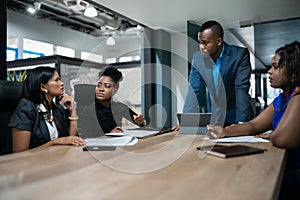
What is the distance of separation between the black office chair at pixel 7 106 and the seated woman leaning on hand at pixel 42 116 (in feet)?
0.19

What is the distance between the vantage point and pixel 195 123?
1.78 m

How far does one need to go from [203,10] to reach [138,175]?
4221 millimetres

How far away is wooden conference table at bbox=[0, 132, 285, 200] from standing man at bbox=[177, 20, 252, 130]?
985 millimetres

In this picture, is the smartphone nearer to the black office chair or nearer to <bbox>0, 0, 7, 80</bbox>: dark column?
the black office chair

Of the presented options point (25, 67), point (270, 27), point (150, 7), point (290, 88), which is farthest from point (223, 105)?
point (270, 27)

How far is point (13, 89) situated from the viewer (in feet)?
5.52

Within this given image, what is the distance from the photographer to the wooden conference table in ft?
2.10

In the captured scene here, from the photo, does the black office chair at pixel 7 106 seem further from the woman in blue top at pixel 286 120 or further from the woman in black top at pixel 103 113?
the woman in blue top at pixel 286 120

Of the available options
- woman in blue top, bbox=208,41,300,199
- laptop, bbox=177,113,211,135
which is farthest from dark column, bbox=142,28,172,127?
woman in blue top, bbox=208,41,300,199

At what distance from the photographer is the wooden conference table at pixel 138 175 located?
0.64 metres

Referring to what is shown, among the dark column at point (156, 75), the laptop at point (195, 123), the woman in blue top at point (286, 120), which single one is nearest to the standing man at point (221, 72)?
the laptop at point (195, 123)

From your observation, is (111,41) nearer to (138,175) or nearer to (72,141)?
(72,141)

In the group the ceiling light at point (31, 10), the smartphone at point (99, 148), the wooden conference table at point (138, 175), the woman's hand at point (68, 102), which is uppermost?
the ceiling light at point (31, 10)

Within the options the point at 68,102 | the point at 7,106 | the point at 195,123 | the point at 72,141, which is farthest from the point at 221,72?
the point at 7,106
